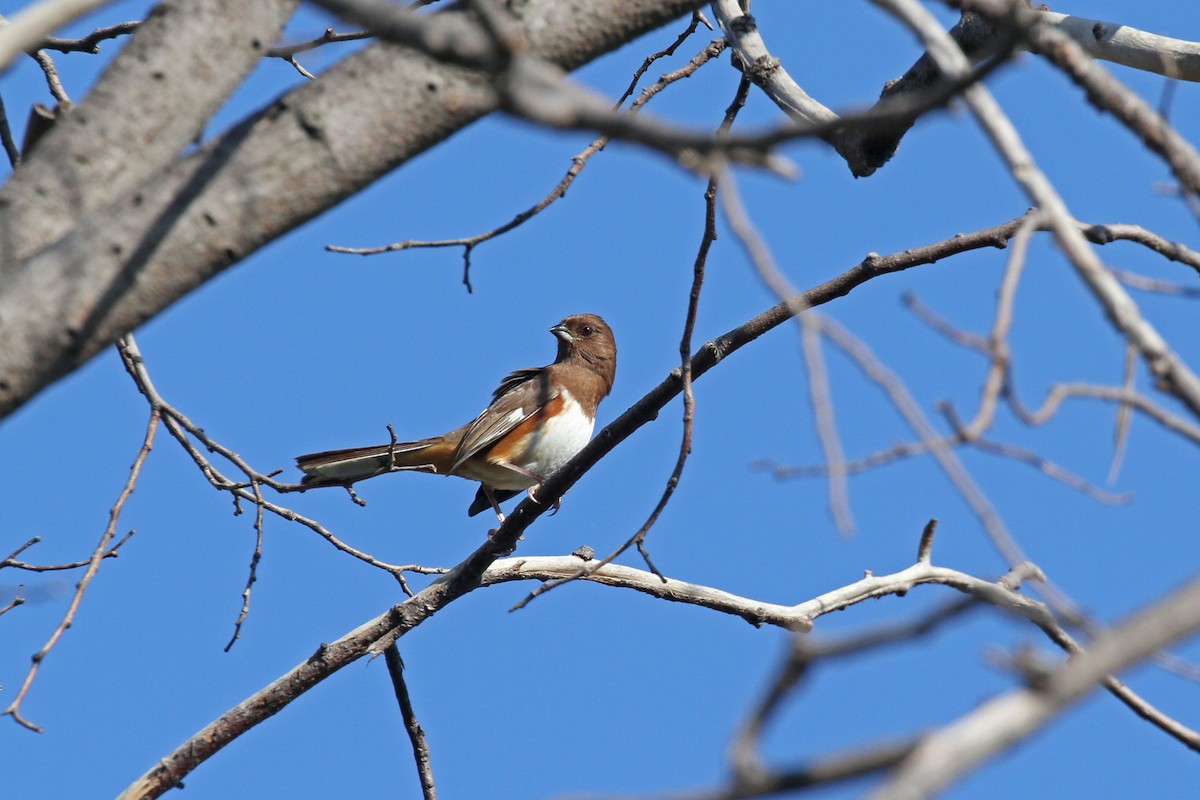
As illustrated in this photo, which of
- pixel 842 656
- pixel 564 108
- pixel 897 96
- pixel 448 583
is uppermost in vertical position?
pixel 897 96

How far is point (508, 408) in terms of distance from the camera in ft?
27.1

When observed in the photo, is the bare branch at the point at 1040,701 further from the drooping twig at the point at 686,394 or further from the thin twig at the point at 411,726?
the thin twig at the point at 411,726

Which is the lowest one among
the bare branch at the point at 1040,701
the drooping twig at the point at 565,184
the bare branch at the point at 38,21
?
the bare branch at the point at 1040,701

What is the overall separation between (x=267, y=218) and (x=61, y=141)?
48cm

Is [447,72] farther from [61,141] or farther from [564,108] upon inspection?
[564,108]

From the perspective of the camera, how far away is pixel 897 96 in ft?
14.6

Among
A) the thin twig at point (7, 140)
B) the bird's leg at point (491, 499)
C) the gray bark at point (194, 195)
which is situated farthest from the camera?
the bird's leg at point (491, 499)

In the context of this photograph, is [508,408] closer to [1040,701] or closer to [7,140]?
[7,140]

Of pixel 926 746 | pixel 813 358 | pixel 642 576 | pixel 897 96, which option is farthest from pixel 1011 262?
pixel 642 576

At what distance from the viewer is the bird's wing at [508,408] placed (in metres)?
7.97

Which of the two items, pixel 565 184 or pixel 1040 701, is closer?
pixel 1040 701

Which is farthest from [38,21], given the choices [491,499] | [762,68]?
[491,499]

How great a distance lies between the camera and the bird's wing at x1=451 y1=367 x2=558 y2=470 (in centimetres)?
797

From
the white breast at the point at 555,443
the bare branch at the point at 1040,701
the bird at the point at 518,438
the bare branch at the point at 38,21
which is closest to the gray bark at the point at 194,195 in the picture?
the bare branch at the point at 38,21
